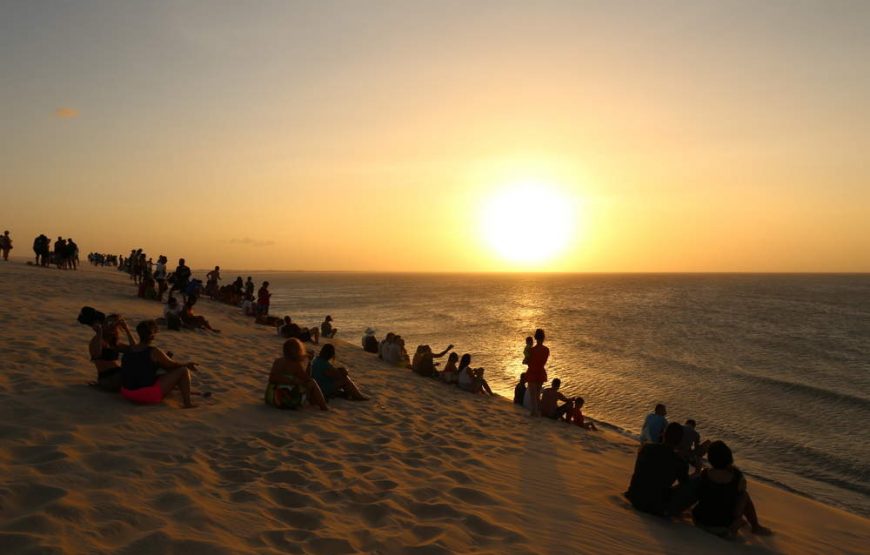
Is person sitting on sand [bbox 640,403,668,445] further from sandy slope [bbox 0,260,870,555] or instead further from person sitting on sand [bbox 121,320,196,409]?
person sitting on sand [bbox 121,320,196,409]

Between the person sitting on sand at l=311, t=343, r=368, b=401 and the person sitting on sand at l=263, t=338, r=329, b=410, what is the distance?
2.93 feet

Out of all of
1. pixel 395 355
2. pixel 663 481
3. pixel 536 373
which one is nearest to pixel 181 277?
pixel 395 355

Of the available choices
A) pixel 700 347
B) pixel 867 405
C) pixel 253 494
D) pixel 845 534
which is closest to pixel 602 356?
pixel 700 347

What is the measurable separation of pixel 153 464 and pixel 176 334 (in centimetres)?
960

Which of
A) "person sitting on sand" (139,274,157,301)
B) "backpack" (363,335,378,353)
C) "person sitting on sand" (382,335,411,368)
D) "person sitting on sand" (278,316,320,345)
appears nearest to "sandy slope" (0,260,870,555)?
"person sitting on sand" (382,335,411,368)

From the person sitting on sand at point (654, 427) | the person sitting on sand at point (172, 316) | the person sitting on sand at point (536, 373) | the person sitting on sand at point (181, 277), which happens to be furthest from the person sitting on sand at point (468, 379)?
the person sitting on sand at point (181, 277)

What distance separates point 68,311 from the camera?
1490 centimetres

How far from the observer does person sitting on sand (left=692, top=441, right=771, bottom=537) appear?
5.99 metres

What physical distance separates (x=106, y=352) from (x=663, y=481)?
7.98 m

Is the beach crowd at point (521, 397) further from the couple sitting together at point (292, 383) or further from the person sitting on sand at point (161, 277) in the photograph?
the person sitting on sand at point (161, 277)

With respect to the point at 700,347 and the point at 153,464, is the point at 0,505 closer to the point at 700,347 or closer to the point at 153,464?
the point at 153,464

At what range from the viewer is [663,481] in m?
6.32

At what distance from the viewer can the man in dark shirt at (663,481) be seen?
20.4 feet

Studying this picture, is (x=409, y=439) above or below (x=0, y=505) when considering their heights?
below
